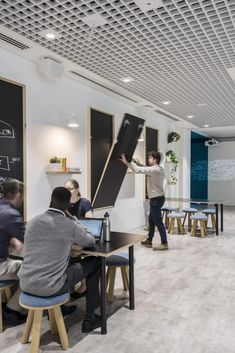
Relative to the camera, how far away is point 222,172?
42.1 ft

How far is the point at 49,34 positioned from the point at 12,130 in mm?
1286

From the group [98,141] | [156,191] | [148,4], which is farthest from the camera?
[98,141]

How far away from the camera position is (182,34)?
3.45 m

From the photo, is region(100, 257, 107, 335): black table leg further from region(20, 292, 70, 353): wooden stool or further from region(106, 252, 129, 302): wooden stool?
region(106, 252, 129, 302): wooden stool

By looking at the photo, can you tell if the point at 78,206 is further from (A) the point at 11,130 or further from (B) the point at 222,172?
(B) the point at 222,172

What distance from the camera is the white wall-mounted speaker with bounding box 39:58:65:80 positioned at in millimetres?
4277

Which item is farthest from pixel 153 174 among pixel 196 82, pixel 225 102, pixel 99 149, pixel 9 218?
pixel 9 218

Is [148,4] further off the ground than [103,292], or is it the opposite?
[148,4]

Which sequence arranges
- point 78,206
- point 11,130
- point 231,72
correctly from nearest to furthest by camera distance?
point 78,206 < point 11,130 < point 231,72

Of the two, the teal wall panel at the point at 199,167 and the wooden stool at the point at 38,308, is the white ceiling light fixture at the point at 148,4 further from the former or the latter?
the teal wall panel at the point at 199,167

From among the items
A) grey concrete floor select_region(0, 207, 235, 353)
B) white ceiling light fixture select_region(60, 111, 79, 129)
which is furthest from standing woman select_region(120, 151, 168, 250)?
white ceiling light fixture select_region(60, 111, 79, 129)

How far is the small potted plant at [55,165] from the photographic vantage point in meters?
4.54

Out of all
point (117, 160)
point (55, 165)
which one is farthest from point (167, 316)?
point (117, 160)

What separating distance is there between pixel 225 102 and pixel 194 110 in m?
0.94
